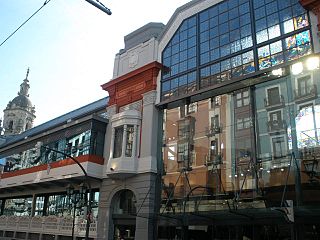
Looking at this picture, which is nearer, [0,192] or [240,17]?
[240,17]

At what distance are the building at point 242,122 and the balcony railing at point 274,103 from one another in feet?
0.20

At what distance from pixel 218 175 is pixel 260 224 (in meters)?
3.55

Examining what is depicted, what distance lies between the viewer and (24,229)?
33.5 m

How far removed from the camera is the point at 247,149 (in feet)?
65.1

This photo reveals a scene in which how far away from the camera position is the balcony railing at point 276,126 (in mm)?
18844

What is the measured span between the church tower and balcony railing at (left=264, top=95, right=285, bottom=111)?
79.1 m

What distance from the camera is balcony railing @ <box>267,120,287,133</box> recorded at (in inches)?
742

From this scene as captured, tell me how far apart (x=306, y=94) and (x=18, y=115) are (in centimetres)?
8528

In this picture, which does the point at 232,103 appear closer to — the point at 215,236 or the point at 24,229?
the point at 215,236

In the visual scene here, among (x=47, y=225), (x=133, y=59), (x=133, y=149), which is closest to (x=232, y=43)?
(x=133, y=59)

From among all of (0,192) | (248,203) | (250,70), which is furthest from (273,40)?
(0,192)

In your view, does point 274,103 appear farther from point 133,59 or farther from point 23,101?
point 23,101

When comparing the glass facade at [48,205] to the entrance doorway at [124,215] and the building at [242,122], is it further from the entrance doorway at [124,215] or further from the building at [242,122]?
the building at [242,122]

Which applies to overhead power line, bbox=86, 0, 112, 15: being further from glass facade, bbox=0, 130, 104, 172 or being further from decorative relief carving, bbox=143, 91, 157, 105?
glass facade, bbox=0, 130, 104, 172
